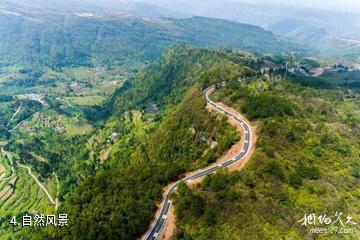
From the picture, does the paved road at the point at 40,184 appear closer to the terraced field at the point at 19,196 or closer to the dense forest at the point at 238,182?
the terraced field at the point at 19,196

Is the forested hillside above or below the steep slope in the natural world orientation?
above

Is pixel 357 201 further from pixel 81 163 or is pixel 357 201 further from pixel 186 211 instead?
pixel 81 163

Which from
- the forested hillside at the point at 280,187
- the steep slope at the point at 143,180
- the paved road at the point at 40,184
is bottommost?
the paved road at the point at 40,184

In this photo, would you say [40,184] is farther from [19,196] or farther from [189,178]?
[189,178]

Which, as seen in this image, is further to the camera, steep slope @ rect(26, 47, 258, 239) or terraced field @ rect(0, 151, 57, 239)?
terraced field @ rect(0, 151, 57, 239)

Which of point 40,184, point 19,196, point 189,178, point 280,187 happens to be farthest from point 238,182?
point 40,184

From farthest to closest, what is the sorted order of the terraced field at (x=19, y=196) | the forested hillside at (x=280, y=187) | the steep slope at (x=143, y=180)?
1. the terraced field at (x=19, y=196)
2. the steep slope at (x=143, y=180)
3. the forested hillside at (x=280, y=187)

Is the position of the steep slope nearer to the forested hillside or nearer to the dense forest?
the dense forest

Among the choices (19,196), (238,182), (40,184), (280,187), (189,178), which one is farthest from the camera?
(40,184)

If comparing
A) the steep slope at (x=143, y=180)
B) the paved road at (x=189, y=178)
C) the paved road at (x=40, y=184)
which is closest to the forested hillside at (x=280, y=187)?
the paved road at (x=189, y=178)

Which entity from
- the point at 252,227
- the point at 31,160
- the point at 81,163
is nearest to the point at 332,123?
the point at 252,227

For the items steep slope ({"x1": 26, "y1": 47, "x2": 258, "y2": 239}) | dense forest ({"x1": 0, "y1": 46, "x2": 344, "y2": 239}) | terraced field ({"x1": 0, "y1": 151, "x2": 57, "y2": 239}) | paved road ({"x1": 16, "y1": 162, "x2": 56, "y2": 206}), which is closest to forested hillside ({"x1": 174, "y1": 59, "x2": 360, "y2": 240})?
dense forest ({"x1": 0, "y1": 46, "x2": 344, "y2": 239})
